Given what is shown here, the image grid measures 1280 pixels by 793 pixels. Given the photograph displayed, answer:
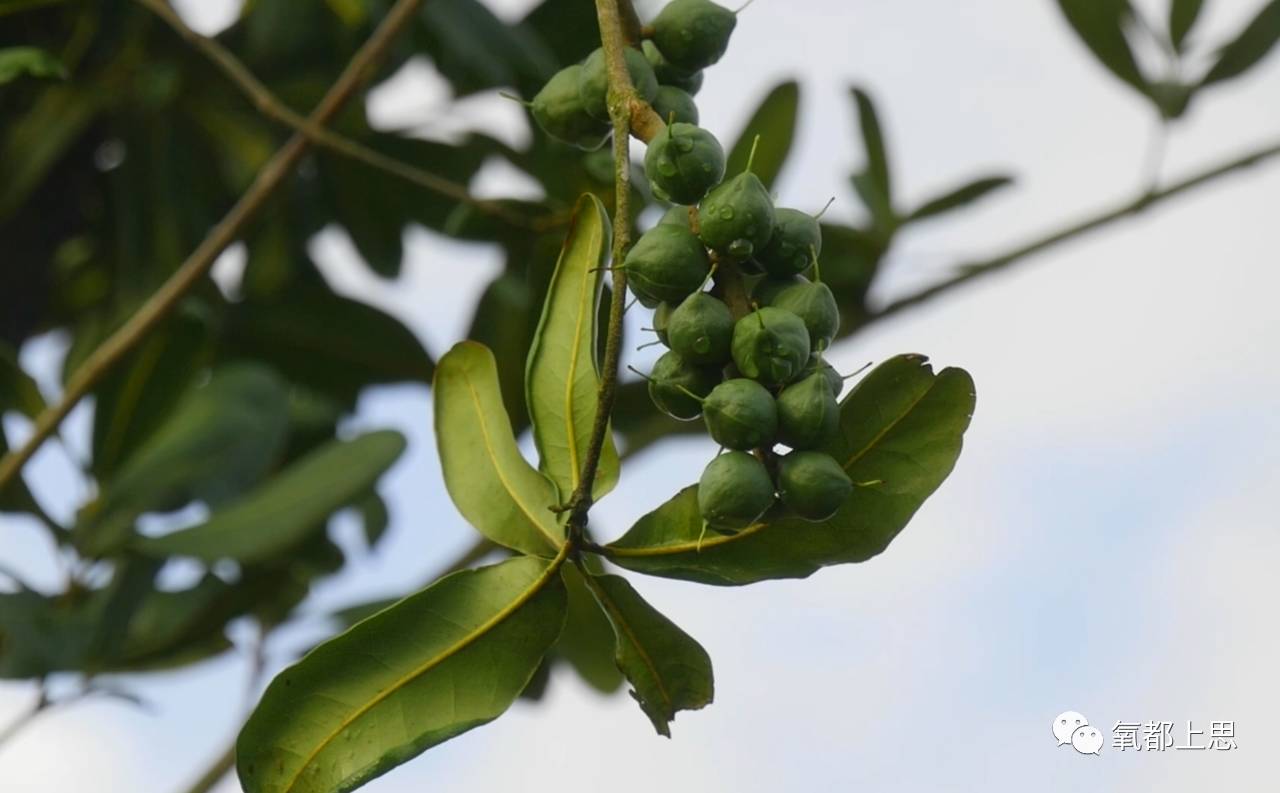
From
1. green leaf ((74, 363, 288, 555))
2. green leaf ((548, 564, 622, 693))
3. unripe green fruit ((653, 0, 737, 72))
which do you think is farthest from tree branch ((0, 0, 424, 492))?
unripe green fruit ((653, 0, 737, 72))

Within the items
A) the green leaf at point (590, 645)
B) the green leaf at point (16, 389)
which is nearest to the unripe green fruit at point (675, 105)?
the green leaf at point (590, 645)

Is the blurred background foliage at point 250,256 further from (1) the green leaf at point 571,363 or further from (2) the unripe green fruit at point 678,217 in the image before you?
(2) the unripe green fruit at point 678,217

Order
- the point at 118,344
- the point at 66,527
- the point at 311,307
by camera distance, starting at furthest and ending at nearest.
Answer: the point at 311,307, the point at 66,527, the point at 118,344

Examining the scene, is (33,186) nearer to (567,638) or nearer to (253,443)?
(253,443)

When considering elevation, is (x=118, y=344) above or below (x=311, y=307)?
below

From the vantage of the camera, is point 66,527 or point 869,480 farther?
point 66,527

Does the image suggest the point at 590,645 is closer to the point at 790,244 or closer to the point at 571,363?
the point at 571,363

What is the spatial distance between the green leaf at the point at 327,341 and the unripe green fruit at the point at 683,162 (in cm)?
110

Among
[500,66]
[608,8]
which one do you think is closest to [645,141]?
[608,8]

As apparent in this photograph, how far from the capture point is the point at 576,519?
2.55 feet

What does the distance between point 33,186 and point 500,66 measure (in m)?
0.64

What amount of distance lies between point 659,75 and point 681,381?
205mm

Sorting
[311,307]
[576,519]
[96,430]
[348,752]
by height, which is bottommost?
[348,752]

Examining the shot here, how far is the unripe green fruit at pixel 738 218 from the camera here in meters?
0.66
